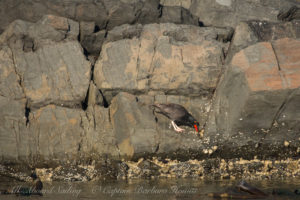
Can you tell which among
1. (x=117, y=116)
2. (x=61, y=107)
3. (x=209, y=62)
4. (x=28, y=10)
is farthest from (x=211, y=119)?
(x=28, y=10)

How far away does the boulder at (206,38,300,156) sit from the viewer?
29.3 feet

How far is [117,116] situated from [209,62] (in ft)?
10.3

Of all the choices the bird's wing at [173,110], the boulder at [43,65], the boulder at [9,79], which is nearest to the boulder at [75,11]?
the boulder at [43,65]

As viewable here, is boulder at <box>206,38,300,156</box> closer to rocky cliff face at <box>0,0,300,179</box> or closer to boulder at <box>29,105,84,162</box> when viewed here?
rocky cliff face at <box>0,0,300,179</box>

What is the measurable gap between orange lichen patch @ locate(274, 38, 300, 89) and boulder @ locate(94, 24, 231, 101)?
1889mm

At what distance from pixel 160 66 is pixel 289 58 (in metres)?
3.54

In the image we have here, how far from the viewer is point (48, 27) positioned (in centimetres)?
1142

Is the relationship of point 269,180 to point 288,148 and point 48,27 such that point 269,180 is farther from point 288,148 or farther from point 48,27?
point 48,27

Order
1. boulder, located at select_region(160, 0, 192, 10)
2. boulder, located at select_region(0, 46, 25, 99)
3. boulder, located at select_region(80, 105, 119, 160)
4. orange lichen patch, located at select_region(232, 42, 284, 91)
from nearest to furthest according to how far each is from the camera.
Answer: orange lichen patch, located at select_region(232, 42, 284, 91) < boulder, located at select_region(80, 105, 119, 160) < boulder, located at select_region(0, 46, 25, 99) < boulder, located at select_region(160, 0, 192, 10)

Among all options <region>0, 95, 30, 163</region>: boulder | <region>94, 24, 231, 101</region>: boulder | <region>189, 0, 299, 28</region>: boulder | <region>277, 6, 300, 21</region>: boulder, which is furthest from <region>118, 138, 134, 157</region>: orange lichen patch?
<region>277, 6, 300, 21</region>: boulder

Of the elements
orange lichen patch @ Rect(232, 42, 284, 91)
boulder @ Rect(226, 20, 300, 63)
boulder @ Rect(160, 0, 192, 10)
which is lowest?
orange lichen patch @ Rect(232, 42, 284, 91)

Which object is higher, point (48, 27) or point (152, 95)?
point (48, 27)

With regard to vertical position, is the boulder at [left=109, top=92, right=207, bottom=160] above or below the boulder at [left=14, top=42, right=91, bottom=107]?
below

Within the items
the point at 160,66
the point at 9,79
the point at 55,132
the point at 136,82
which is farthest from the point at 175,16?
the point at 9,79
